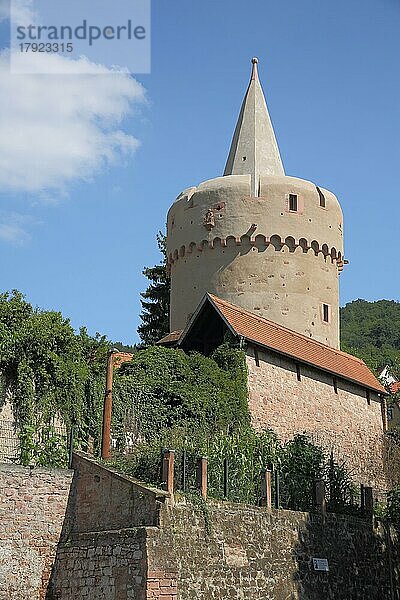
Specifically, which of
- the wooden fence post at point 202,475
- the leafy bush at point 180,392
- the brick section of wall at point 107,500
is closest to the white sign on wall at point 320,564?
the wooden fence post at point 202,475

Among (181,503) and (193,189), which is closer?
→ (181,503)

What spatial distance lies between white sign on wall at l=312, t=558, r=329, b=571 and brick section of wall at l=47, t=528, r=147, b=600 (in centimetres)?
515

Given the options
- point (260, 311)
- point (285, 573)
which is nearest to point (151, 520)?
point (285, 573)

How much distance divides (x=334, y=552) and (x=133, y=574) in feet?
20.4

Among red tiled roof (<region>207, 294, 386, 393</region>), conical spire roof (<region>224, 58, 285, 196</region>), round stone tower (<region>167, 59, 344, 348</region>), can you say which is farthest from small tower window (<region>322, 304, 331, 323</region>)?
conical spire roof (<region>224, 58, 285, 196</region>)

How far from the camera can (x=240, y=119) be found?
38.5 meters

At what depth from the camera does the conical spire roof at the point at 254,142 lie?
1432 inches

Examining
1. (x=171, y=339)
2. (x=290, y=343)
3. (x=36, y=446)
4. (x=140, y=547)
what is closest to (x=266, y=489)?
(x=140, y=547)

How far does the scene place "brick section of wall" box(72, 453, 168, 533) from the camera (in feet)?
64.7

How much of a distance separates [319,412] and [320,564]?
9.22 meters

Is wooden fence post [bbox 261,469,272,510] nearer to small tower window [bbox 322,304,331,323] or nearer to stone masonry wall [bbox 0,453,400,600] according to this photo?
stone masonry wall [bbox 0,453,400,600]

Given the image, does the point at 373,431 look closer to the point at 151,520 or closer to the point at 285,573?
the point at 285,573

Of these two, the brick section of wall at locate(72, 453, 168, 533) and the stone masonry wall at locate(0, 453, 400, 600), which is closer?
the stone masonry wall at locate(0, 453, 400, 600)

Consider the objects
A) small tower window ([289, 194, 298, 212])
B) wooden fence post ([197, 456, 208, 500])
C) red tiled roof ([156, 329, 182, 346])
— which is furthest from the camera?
small tower window ([289, 194, 298, 212])
